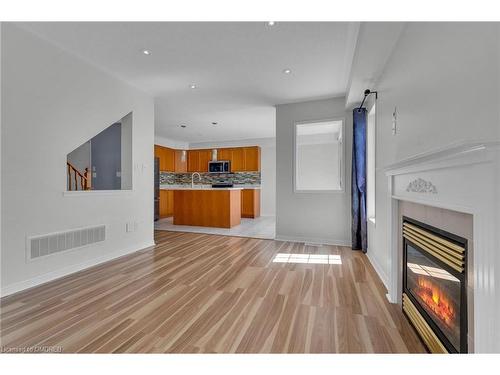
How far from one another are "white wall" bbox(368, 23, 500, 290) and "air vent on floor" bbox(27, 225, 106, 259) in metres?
3.44

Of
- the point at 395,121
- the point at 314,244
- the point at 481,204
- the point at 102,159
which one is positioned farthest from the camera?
the point at 102,159

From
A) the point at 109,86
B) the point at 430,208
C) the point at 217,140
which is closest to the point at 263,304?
the point at 430,208

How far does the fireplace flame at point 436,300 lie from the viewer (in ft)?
4.11

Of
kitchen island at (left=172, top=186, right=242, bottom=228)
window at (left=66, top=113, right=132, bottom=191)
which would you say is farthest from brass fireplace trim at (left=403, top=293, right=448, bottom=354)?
window at (left=66, top=113, right=132, bottom=191)

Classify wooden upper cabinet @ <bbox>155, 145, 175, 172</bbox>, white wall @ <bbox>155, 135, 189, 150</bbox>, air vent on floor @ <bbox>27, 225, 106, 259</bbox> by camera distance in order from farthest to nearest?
1. white wall @ <bbox>155, 135, 189, 150</bbox>
2. wooden upper cabinet @ <bbox>155, 145, 175, 172</bbox>
3. air vent on floor @ <bbox>27, 225, 106, 259</bbox>

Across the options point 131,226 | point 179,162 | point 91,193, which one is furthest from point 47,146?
point 179,162

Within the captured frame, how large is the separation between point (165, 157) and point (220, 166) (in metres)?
1.79

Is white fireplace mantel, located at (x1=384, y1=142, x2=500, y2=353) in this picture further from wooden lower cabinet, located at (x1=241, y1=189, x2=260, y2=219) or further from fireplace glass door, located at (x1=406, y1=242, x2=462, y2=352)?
wooden lower cabinet, located at (x1=241, y1=189, x2=260, y2=219)

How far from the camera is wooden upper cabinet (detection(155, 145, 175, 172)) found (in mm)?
7088

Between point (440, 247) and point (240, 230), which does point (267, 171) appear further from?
point (440, 247)

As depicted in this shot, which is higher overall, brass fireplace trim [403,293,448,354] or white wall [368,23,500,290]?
white wall [368,23,500,290]

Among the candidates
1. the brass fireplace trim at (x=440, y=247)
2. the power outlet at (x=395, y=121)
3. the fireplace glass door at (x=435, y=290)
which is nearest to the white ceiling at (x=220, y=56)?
the power outlet at (x=395, y=121)

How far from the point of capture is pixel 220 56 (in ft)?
8.58

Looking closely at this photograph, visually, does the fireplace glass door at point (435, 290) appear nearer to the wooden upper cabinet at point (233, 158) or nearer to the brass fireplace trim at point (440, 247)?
the brass fireplace trim at point (440, 247)
